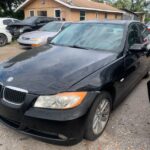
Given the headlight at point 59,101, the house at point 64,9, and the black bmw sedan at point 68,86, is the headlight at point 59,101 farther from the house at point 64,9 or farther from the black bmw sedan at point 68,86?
the house at point 64,9

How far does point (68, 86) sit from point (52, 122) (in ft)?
1.48

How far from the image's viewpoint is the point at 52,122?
6.96 feet

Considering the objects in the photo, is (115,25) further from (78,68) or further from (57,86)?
(57,86)

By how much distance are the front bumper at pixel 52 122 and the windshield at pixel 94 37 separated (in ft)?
4.39

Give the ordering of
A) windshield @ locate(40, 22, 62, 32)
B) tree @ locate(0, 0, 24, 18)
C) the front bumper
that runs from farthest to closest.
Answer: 1. tree @ locate(0, 0, 24, 18)
2. windshield @ locate(40, 22, 62, 32)
3. the front bumper

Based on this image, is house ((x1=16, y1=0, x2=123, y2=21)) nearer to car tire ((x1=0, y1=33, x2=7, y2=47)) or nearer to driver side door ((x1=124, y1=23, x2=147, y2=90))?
car tire ((x1=0, y1=33, x2=7, y2=47))

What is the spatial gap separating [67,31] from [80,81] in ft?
6.43

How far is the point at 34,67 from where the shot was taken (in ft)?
9.09

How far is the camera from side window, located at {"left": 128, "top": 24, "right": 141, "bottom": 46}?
12.0 ft

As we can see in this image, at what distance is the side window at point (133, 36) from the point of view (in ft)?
12.0

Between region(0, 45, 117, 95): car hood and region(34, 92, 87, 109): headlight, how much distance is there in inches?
2.6

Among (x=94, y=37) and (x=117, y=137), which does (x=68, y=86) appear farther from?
(x=94, y=37)

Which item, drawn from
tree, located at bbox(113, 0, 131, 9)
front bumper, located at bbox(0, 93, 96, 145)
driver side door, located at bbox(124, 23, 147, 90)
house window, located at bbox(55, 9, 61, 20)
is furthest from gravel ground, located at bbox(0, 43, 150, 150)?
tree, located at bbox(113, 0, 131, 9)

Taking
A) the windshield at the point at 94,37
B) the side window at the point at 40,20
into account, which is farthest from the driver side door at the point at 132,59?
the side window at the point at 40,20
